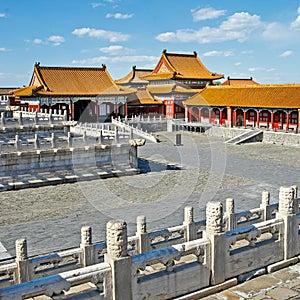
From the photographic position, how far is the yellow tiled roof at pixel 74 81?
143 ft

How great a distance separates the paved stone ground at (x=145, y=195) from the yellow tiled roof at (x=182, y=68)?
25.8 meters

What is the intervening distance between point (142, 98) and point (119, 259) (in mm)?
45069

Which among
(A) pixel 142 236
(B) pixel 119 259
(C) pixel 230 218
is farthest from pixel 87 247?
(C) pixel 230 218

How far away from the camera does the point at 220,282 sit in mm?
8609

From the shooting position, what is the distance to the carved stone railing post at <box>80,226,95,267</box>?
9.06m

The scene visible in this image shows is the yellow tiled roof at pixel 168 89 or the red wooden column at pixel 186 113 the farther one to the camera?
the yellow tiled roof at pixel 168 89

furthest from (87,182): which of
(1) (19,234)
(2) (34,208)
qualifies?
(1) (19,234)

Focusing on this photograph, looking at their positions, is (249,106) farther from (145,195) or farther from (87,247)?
(87,247)

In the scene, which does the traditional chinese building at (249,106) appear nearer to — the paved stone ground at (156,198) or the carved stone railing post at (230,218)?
the paved stone ground at (156,198)

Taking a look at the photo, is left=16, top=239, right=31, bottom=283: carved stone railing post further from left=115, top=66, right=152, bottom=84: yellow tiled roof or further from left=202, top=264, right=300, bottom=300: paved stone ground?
left=115, top=66, right=152, bottom=84: yellow tiled roof

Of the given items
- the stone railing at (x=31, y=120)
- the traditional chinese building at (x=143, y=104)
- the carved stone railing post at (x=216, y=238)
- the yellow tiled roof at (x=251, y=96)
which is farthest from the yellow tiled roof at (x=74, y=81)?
the carved stone railing post at (x=216, y=238)

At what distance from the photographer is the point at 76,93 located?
1718 inches

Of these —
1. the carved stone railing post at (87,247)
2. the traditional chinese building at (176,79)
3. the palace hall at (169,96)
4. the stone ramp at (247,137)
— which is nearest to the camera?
the carved stone railing post at (87,247)

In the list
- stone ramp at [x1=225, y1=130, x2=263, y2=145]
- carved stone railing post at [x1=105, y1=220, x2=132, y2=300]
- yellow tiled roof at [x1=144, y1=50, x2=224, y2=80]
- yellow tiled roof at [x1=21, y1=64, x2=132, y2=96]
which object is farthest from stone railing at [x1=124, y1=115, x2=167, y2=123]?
carved stone railing post at [x1=105, y1=220, x2=132, y2=300]
